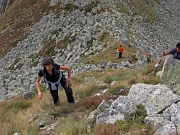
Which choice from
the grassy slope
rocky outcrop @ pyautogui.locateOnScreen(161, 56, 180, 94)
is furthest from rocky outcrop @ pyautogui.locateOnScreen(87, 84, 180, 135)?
rocky outcrop @ pyautogui.locateOnScreen(161, 56, 180, 94)

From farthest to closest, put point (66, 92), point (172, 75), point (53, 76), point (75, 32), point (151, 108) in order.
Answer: point (75, 32), point (66, 92), point (53, 76), point (172, 75), point (151, 108)

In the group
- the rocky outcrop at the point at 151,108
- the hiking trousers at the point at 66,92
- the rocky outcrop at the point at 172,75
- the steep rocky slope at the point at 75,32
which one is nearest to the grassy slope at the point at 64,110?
the hiking trousers at the point at 66,92

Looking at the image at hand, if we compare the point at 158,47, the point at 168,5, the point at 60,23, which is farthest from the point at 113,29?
the point at 168,5

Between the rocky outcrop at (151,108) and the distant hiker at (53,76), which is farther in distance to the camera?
the distant hiker at (53,76)

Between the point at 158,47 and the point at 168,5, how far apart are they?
25.9m

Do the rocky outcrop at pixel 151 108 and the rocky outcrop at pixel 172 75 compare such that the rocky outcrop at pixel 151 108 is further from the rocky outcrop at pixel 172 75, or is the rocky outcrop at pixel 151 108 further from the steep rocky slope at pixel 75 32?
the steep rocky slope at pixel 75 32

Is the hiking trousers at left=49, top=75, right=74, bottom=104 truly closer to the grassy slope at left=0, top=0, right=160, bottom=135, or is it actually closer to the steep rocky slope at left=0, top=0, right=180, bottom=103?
the grassy slope at left=0, top=0, right=160, bottom=135

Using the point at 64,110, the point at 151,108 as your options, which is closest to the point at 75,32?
the point at 64,110

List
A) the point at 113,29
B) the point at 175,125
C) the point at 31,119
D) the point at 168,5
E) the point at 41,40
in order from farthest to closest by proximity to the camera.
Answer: the point at 168,5, the point at 41,40, the point at 113,29, the point at 31,119, the point at 175,125

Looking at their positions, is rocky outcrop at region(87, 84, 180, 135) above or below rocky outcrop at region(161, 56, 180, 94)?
below

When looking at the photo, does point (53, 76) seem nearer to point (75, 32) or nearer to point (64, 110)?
point (64, 110)

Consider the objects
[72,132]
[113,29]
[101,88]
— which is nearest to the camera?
[72,132]

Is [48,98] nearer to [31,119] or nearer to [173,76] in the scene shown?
[31,119]

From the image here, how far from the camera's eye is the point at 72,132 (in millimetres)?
6379
